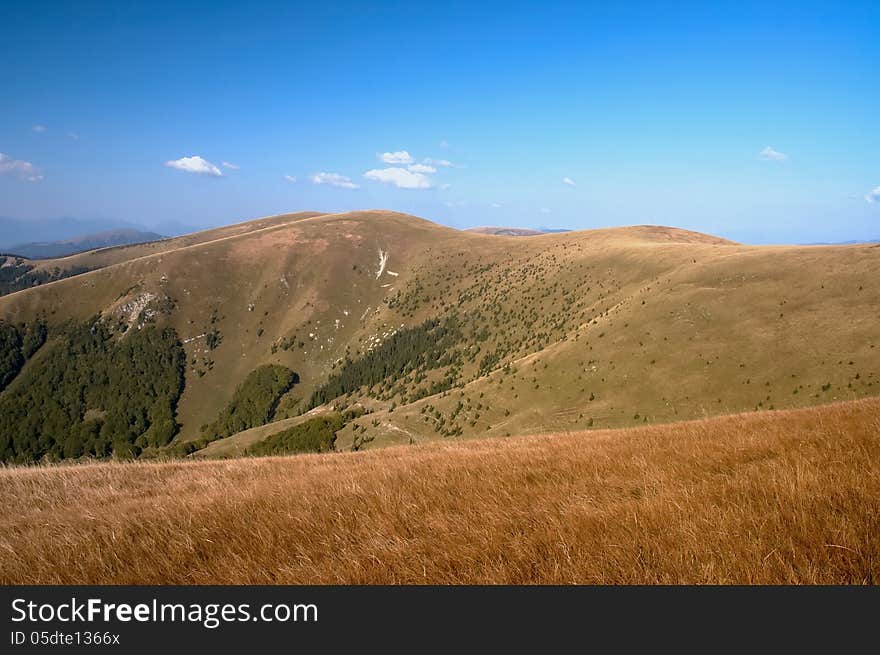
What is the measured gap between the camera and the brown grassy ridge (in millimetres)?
3121

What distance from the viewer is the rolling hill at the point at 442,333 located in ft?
128

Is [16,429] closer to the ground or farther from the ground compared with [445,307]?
closer to the ground

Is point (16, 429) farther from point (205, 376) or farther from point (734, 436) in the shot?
point (734, 436)

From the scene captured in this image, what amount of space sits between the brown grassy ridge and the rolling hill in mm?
10277

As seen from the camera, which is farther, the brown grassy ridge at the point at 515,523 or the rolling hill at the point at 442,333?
the rolling hill at the point at 442,333

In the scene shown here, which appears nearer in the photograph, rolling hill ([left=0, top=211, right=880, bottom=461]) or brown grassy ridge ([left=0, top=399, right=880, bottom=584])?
brown grassy ridge ([left=0, top=399, right=880, bottom=584])

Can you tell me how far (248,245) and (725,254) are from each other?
172 metres

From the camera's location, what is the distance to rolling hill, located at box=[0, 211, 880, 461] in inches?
1532

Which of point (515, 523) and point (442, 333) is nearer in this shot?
point (515, 523)

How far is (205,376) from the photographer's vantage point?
142 m

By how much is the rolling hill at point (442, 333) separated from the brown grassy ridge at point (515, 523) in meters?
10.3

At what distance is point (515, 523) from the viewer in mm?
4000

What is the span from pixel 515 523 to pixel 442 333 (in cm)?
10888
